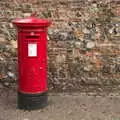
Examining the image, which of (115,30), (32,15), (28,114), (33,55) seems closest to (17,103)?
(28,114)

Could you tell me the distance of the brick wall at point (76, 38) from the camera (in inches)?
300

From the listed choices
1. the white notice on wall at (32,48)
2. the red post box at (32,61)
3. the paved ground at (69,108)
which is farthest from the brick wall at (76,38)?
the white notice on wall at (32,48)

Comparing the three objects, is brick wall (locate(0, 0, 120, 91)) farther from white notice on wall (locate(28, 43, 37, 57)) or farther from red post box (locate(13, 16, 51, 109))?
white notice on wall (locate(28, 43, 37, 57))

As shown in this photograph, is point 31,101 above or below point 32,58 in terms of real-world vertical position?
below

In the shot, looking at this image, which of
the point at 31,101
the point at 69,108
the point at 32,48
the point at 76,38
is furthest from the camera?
the point at 76,38

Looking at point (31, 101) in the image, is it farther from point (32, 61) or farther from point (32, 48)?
point (32, 48)

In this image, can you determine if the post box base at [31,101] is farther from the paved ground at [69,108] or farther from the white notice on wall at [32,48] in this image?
the white notice on wall at [32,48]

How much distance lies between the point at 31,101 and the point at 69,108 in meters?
0.63

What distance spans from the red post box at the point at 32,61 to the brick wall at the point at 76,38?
0.90 metres

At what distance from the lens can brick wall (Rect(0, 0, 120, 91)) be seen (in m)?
7.62

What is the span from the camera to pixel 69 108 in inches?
274

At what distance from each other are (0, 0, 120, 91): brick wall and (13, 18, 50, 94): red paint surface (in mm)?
944

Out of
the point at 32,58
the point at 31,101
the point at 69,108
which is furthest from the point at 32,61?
the point at 69,108

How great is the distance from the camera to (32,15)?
7660 millimetres
